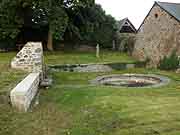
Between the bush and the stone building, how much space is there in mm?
398

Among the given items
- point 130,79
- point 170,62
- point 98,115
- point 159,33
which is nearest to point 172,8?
point 159,33

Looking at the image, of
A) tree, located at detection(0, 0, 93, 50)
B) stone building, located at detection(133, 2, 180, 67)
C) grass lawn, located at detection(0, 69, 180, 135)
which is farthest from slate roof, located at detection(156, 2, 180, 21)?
grass lawn, located at detection(0, 69, 180, 135)

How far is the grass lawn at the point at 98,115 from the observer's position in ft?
20.6

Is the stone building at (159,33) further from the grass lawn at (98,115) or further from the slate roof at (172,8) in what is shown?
the grass lawn at (98,115)

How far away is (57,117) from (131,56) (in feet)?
65.4

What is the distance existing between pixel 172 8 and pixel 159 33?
6.96 ft

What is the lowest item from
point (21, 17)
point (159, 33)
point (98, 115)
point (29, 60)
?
point (98, 115)

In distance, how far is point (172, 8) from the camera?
2098cm

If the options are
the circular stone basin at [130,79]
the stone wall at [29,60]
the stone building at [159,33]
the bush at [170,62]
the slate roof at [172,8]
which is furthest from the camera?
the slate roof at [172,8]

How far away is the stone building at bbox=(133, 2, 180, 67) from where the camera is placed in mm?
19750

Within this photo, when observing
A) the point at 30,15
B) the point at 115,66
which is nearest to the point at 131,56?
the point at 115,66

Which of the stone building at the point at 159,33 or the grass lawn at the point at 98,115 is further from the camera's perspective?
the stone building at the point at 159,33

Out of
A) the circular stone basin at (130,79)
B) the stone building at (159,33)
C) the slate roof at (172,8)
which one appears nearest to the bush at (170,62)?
the stone building at (159,33)

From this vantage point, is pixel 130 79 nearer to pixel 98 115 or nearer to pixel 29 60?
pixel 29 60
